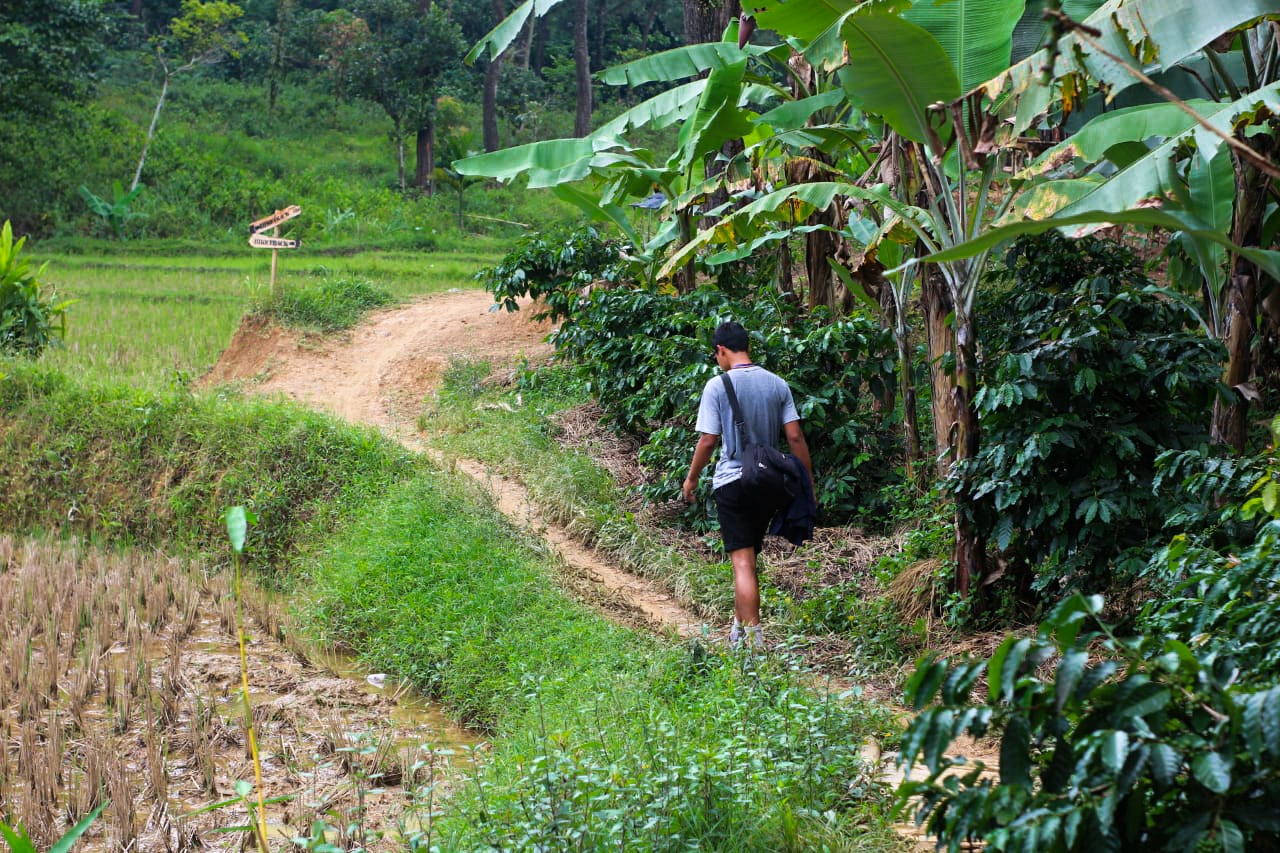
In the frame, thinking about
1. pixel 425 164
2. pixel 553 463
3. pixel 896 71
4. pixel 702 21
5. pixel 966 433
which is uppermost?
pixel 425 164

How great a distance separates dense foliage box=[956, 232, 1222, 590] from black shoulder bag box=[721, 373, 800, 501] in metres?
0.70

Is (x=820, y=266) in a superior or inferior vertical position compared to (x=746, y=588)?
superior

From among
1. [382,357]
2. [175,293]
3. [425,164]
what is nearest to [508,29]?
[382,357]

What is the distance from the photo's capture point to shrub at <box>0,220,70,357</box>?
1041 cm

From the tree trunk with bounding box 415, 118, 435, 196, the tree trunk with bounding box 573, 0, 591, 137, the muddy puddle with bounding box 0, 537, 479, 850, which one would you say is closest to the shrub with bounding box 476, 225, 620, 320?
the muddy puddle with bounding box 0, 537, 479, 850

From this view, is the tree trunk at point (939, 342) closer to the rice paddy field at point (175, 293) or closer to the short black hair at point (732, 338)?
the short black hair at point (732, 338)

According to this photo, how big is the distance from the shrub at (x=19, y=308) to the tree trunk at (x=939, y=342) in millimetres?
8787

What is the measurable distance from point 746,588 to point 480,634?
4.36 feet

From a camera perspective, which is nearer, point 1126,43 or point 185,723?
point 1126,43

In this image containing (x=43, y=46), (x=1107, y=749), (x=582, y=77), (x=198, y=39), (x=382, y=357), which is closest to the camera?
(x=1107, y=749)

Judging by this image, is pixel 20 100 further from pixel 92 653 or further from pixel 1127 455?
pixel 1127 455

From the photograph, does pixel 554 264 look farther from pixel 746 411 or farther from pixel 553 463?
pixel 746 411

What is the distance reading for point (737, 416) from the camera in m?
4.60

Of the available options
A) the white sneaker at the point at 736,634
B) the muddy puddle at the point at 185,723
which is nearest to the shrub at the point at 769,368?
the white sneaker at the point at 736,634
